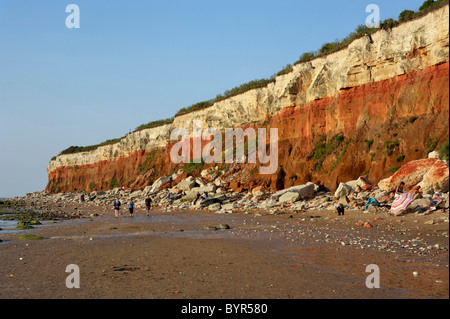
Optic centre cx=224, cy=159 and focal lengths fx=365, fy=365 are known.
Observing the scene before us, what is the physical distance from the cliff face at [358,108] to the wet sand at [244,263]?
1026 cm

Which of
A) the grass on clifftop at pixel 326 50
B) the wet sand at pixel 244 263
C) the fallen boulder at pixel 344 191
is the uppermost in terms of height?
the grass on clifftop at pixel 326 50

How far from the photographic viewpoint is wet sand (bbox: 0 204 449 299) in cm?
728

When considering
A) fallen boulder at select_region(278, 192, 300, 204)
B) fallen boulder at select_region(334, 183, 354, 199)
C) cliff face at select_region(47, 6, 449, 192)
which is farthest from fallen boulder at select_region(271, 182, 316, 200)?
fallen boulder at select_region(334, 183, 354, 199)

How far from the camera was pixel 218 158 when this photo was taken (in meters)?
46.1

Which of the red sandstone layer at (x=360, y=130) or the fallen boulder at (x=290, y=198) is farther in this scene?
the fallen boulder at (x=290, y=198)

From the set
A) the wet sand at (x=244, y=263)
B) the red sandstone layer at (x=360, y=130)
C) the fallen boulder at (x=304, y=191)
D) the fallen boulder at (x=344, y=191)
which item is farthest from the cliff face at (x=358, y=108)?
the wet sand at (x=244, y=263)

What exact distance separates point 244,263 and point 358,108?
2316 cm

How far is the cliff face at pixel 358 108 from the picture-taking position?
2372 cm

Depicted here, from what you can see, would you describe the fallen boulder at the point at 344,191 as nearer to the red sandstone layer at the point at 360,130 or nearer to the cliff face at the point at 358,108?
the red sandstone layer at the point at 360,130

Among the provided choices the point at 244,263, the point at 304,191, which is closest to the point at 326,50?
the point at 304,191

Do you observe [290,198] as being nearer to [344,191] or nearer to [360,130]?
[344,191]

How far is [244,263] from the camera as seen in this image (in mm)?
9953
